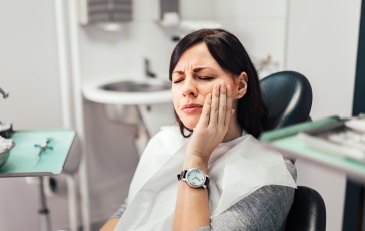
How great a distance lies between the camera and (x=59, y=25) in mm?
2205

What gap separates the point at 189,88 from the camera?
→ 114cm

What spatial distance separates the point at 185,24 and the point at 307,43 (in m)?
0.79

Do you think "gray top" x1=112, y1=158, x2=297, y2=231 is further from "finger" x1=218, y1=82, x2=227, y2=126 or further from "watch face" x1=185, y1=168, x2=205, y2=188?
"finger" x1=218, y1=82, x2=227, y2=126

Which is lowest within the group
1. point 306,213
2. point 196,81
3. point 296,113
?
point 306,213

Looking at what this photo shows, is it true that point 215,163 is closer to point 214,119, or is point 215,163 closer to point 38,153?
point 214,119

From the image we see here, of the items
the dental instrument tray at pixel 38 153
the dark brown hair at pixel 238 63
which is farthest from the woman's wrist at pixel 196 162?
the dental instrument tray at pixel 38 153

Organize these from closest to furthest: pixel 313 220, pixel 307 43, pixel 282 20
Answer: pixel 313 220 < pixel 307 43 < pixel 282 20

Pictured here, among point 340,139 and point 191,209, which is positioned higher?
point 340,139

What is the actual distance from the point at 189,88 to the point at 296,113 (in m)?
0.36

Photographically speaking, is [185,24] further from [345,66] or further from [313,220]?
[313,220]

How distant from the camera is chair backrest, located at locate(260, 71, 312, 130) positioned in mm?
1271

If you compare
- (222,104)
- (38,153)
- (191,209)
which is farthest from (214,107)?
(38,153)

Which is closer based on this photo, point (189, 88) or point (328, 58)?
point (189, 88)

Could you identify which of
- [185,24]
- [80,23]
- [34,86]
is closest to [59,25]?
[80,23]
